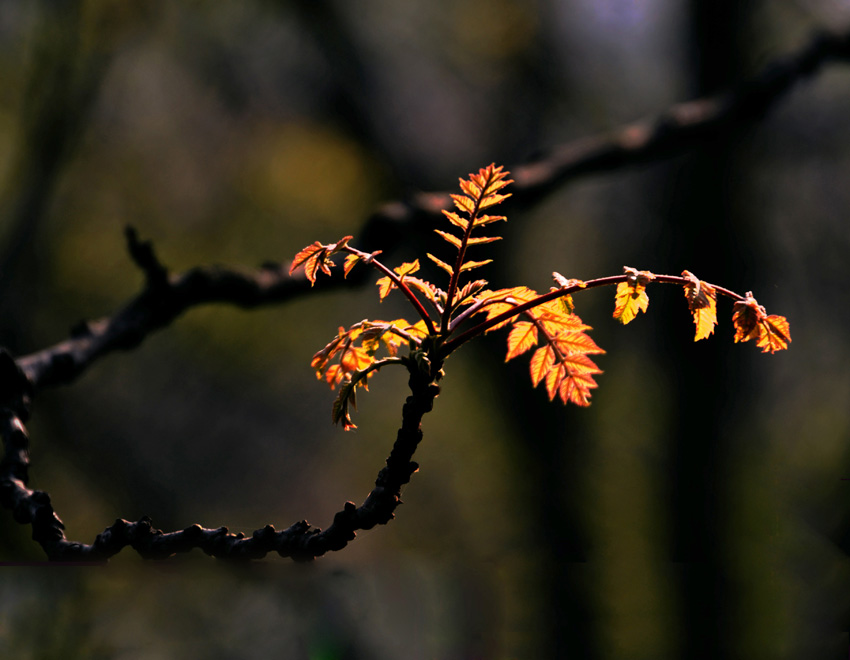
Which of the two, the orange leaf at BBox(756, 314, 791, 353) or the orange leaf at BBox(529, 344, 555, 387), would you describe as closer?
the orange leaf at BBox(756, 314, 791, 353)

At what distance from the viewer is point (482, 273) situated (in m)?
8.23

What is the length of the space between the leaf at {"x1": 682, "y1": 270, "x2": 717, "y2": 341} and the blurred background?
6105mm

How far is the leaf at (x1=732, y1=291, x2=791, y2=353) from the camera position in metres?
1.26

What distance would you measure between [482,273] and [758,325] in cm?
700

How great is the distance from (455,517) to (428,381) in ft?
28.0

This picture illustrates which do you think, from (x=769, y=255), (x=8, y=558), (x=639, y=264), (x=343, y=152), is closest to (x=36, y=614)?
(x=8, y=558)

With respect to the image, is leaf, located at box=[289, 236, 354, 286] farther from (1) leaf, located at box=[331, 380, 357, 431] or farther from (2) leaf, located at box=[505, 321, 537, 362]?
(2) leaf, located at box=[505, 321, 537, 362]

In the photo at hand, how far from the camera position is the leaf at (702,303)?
124 centimetres

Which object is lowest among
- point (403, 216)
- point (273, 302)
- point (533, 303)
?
point (533, 303)

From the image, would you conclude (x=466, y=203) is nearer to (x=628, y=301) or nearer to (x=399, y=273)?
(x=399, y=273)

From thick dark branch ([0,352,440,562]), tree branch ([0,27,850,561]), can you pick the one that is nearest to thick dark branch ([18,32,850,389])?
tree branch ([0,27,850,561])

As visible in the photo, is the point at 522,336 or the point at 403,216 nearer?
the point at 522,336

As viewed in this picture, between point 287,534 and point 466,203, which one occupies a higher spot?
point 466,203

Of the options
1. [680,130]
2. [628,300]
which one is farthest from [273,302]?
[680,130]
